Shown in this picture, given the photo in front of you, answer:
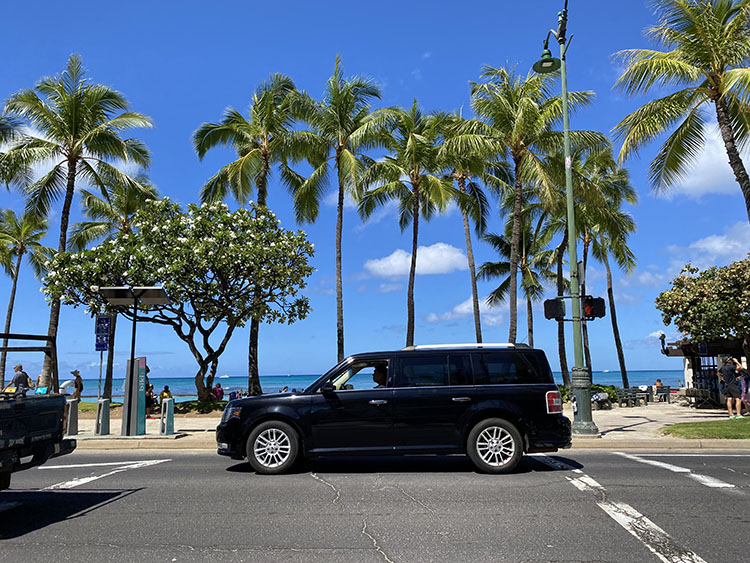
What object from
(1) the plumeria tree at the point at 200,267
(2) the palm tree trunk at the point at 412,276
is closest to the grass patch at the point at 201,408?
(1) the plumeria tree at the point at 200,267

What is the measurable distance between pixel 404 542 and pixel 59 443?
427cm

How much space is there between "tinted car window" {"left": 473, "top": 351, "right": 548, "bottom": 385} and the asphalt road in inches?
Result: 54.3

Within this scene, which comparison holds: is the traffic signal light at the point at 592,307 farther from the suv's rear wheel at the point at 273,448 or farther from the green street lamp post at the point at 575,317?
the suv's rear wheel at the point at 273,448

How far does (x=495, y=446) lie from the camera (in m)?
9.02

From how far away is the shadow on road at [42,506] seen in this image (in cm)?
626

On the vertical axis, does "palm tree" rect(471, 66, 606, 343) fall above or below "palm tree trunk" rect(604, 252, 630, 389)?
above

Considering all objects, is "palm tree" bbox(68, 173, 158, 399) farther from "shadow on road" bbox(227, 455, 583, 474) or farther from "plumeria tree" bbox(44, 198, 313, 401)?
"shadow on road" bbox(227, 455, 583, 474)

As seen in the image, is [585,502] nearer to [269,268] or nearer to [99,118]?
[269,268]

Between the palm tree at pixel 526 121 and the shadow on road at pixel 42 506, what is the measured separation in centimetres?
1842

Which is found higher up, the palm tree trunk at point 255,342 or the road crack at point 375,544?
the palm tree trunk at point 255,342

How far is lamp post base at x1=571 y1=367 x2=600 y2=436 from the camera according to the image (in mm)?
13945

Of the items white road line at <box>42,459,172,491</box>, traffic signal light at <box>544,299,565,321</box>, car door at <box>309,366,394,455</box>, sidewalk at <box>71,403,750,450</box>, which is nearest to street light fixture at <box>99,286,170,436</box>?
sidewalk at <box>71,403,750,450</box>

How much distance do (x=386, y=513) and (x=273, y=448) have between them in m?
3.13

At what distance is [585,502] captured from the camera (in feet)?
23.0
